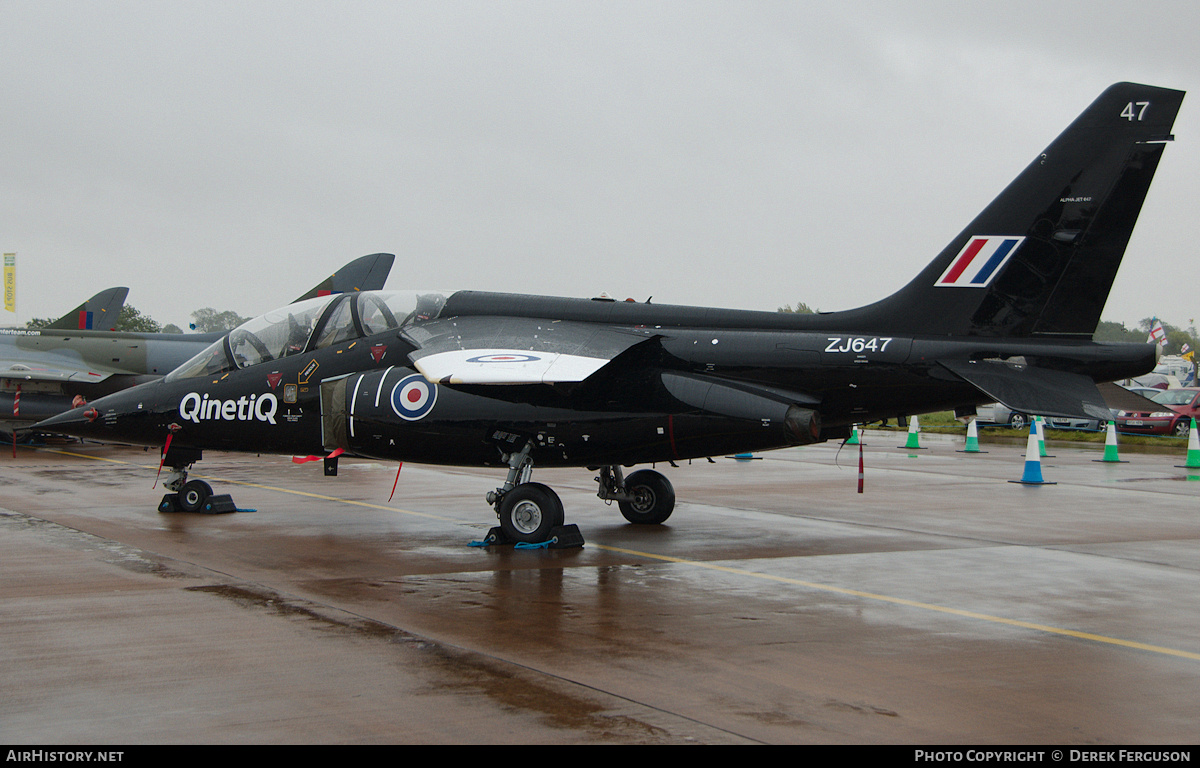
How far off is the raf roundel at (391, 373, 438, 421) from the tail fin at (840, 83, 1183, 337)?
5330mm

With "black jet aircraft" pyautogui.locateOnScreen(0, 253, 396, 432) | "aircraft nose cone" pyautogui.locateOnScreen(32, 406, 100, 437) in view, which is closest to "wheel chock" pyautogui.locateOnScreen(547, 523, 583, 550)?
"aircraft nose cone" pyautogui.locateOnScreen(32, 406, 100, 437)

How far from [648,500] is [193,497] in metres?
6.16

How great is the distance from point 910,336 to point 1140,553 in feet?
11.3

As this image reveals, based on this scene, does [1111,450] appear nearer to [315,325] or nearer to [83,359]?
[315,325]

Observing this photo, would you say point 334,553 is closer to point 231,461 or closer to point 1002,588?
point 1002,588

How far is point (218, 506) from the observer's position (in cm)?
1430

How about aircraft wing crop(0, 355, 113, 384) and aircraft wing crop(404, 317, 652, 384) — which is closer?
aircraft wing crop(404, 317, 652, 384)

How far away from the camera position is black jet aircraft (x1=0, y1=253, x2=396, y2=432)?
2442cm

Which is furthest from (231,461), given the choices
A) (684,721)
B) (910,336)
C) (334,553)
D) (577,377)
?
(684,721)

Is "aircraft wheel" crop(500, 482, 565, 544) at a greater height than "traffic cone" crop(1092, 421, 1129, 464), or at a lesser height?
lesser

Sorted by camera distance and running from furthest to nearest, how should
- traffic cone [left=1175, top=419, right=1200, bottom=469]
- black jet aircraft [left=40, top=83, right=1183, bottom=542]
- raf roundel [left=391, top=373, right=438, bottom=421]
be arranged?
traffic cone [left=1175, top=419, right=1200, bottom=469], raf roundel [left=391, top=373, right=438, bottom=421], black jet aircraft [left=40, top=83, right=1183, bottom=542]

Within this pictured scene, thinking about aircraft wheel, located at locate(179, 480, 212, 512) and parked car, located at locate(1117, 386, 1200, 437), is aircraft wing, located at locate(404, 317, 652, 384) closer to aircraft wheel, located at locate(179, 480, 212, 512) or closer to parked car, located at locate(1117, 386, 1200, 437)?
aircraft wheel, located at locate(179, 480, 212, 512)

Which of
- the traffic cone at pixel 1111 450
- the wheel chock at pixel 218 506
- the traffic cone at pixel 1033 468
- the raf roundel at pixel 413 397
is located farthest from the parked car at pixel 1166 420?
the wheel chock at pixel 218 506

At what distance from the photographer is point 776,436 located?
36.2ft
